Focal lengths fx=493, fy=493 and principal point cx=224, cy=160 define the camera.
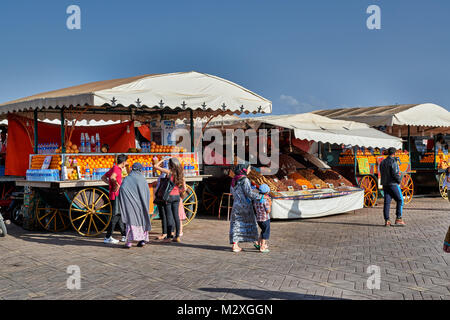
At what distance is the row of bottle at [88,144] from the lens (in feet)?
35.1

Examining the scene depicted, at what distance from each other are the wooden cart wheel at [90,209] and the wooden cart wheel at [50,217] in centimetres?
55

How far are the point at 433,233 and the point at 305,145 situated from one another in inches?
220

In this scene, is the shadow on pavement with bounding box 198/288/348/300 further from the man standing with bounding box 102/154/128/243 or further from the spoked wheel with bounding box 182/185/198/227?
the spoked wheel with bounding box 182/185/198/227

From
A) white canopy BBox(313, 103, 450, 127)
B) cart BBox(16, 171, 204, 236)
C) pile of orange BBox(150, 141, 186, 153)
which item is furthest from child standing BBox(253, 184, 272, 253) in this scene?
white canopy BBox(313, 103, 450, 127)

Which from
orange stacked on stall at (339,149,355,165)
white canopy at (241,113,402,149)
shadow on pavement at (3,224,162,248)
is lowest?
shadow on pavement at (3,224,162,248)

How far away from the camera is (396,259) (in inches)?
290

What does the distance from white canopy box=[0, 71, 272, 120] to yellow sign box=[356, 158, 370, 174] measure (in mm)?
4187

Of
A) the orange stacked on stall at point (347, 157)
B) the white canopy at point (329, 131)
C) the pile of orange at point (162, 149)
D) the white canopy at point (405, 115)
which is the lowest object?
the orange stacked on stall at point (347, 157)

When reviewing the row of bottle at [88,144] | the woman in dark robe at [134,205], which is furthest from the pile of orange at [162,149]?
the woman in dark robe at [134,205]

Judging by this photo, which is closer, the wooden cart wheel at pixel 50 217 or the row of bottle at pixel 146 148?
the wooden cart wheel at pixel 50 217

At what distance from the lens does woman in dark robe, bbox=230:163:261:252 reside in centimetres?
800

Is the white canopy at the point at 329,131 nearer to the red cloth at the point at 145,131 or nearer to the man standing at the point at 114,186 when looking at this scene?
the red cloth at the point at 145,131

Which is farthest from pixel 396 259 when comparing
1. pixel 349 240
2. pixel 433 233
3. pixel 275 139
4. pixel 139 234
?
pixel 275 139
